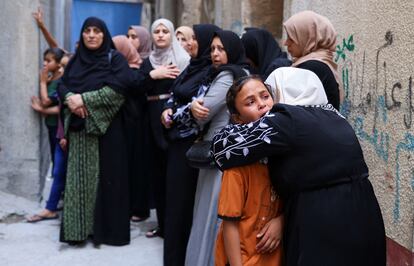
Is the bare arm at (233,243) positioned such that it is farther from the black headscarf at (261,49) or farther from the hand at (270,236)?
the black headscarf at (261,49)

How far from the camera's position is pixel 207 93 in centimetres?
331

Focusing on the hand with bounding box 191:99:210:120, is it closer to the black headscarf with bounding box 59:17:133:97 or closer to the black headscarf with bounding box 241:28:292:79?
the black headscarf with bounding box 241:28:292:79

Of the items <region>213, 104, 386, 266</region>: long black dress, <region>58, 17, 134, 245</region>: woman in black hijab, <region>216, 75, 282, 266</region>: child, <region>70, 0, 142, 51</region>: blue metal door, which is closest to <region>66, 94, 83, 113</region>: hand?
<region>58, 17, 134, 245</region>: woman in black hijab

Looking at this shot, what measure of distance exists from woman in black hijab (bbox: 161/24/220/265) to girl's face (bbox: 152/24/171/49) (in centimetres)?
101

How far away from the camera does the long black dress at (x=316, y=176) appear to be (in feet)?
6.30

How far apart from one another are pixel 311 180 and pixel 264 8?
202 inches

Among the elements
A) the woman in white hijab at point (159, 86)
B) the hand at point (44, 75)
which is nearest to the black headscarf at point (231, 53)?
the woman in white hijab at point (159, 86)

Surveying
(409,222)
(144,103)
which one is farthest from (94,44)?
(409,222)

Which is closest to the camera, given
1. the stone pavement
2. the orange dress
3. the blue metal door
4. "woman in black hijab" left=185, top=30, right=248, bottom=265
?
the orange dress

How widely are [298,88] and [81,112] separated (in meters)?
2.55

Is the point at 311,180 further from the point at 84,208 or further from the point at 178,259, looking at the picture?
the point at 84,208

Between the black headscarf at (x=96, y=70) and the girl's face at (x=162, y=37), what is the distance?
39 centimetres

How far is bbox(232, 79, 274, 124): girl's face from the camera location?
2.12 meters

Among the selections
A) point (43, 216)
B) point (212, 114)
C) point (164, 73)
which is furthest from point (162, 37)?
point (43, 216)
